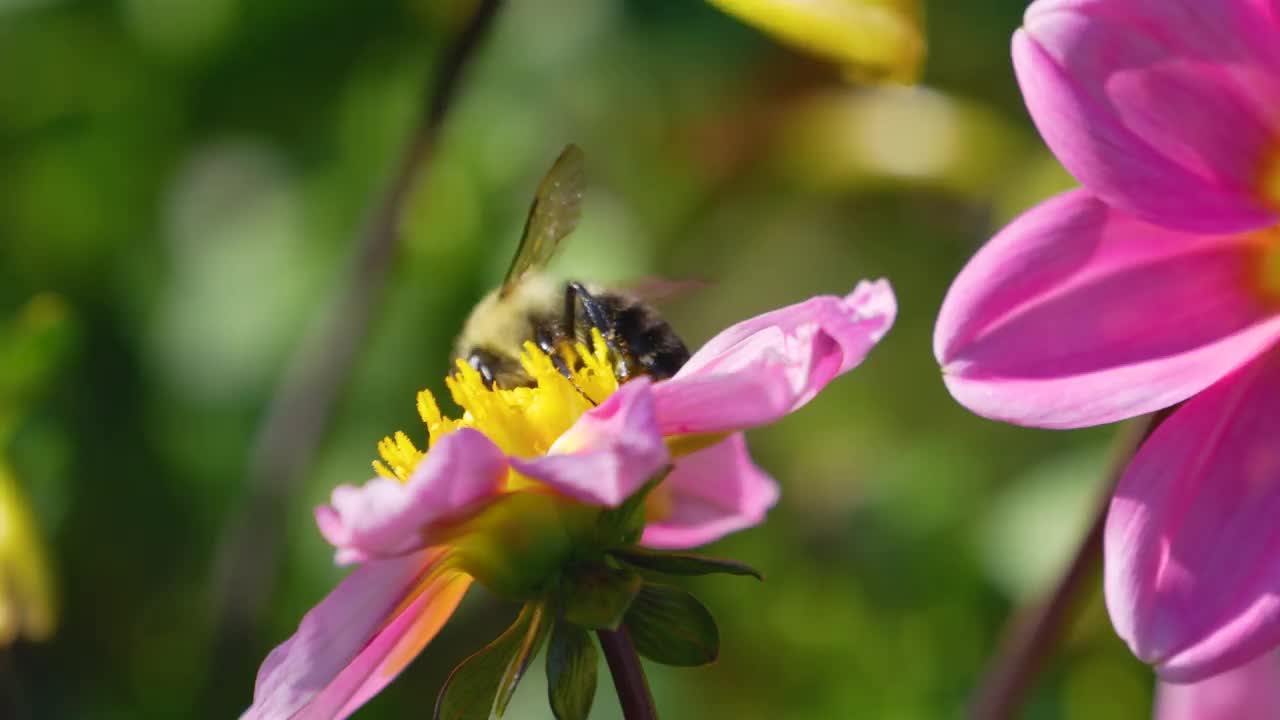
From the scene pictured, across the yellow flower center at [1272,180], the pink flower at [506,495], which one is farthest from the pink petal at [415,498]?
the yellow flower center at [1272,180]

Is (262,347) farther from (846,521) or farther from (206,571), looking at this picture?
(846,521)

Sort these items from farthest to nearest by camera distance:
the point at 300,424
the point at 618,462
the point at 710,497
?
the point at 300,424
the point at 710,497
the point at 618,462

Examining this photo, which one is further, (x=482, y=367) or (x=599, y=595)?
(x=482, y=367)

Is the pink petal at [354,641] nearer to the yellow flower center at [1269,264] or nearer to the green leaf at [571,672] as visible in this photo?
the green leaf at [571,672]

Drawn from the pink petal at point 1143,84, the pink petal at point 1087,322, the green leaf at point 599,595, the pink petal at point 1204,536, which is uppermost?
the pink petal at point 1143,84

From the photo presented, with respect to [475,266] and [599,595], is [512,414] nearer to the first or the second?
[599,595]

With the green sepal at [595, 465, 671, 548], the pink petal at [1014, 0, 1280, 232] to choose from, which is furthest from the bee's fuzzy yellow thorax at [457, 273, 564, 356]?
the pink petal at [1014, 0, 1280, 232]

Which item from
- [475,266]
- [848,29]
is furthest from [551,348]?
[475,266]
